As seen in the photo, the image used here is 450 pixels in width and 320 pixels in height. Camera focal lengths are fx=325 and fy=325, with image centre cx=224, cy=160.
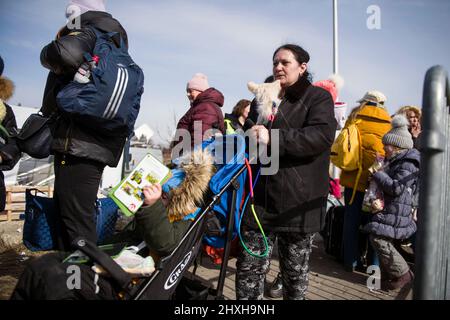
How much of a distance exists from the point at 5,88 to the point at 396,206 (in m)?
4.09

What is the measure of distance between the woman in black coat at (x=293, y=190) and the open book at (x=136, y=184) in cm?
69

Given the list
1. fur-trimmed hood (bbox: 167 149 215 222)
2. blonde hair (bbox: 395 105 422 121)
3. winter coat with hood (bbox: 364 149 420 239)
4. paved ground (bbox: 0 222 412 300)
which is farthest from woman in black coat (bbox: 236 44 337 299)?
blonde hair (bbox: 395 105 422 121)

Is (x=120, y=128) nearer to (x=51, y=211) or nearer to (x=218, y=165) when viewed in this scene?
(x=218, y=165)

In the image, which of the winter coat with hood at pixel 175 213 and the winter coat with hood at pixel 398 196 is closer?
the winter coat with hood at pixel 175 213

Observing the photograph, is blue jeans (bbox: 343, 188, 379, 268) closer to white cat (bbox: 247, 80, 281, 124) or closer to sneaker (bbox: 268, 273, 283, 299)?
sneaker (bbox: 268, 273, 283, 299)

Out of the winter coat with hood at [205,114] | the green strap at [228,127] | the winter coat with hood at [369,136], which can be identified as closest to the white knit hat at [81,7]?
the winter coat with hood at [205,114]

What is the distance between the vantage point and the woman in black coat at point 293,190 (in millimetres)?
2146

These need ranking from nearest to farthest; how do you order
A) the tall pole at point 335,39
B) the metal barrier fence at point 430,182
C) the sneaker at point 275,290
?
1. the metal barrier fence at point 430,182
2. the sneaker at point 275,290
3. the tall pole at point 335,39

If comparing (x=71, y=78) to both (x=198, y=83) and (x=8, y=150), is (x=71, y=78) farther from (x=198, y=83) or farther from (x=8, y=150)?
(x=198, y=83)

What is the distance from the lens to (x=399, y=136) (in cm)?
335

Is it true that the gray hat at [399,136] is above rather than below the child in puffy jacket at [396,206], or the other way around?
above

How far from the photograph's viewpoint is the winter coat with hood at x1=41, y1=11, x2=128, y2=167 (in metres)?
2.03

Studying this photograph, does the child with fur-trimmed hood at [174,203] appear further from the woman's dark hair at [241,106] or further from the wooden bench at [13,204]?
the wooden bench at [13,204]

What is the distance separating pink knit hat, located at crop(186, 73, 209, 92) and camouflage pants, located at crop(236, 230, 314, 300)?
2.47 metres
